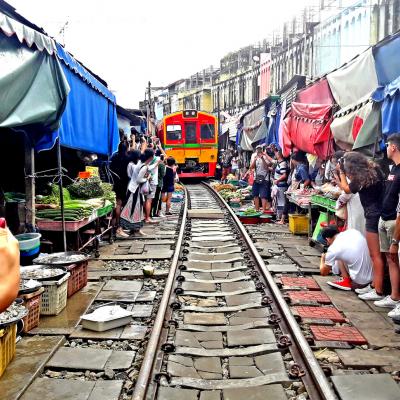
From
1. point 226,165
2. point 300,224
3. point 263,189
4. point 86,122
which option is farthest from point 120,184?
point 226,165

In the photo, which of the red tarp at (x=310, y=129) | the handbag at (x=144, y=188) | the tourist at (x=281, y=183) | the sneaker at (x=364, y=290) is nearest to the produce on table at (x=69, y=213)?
the handbag at (x=144, y=188)

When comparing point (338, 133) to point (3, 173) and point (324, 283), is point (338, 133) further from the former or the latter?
point (3, 173)

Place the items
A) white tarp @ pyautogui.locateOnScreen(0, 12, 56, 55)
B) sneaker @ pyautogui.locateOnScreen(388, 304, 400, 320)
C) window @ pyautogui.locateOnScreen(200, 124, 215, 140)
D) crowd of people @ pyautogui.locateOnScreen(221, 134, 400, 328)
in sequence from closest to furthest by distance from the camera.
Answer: white tarp @ pyautogui.locateOnScreen(0, 12, 56, 55), sneaker @ pyautogui.locateOnScreen(388, 304, 400, 320), crowd of people @ pyautogui.locateOnScreen(221, 134, 400, 328), window @ pyautogui.locateOnScreen(200, 124, 215, 140)

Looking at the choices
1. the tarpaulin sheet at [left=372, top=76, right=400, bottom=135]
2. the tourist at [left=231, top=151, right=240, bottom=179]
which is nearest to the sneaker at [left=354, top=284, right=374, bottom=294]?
the tarpaulin sheet at [left=372, top=76, right=400, bottom=135]

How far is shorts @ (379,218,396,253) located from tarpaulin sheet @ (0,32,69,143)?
3.86 meters

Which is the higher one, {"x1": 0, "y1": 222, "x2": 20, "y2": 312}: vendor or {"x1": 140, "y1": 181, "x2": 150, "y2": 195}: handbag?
{"x1": 0, "y1": 222, "x2": 20, "y2": 312}: vendor

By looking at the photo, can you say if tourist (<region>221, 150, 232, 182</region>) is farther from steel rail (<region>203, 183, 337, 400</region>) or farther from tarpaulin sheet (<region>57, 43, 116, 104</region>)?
steel rail (<region>203, 183, 337, 400</region>)

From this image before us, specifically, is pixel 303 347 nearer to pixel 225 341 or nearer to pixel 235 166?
pixel 225 341

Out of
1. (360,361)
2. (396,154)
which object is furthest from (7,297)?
(396,154)

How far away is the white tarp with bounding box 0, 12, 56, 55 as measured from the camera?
4.73 metres

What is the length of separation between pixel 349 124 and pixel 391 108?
6.19 ft

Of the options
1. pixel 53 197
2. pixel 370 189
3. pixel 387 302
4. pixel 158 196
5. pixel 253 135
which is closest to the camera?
pixel 387 302

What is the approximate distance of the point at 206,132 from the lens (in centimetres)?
2600

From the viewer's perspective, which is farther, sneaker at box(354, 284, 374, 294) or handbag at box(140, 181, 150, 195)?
handbag at box(140, 181, 150, 195)
